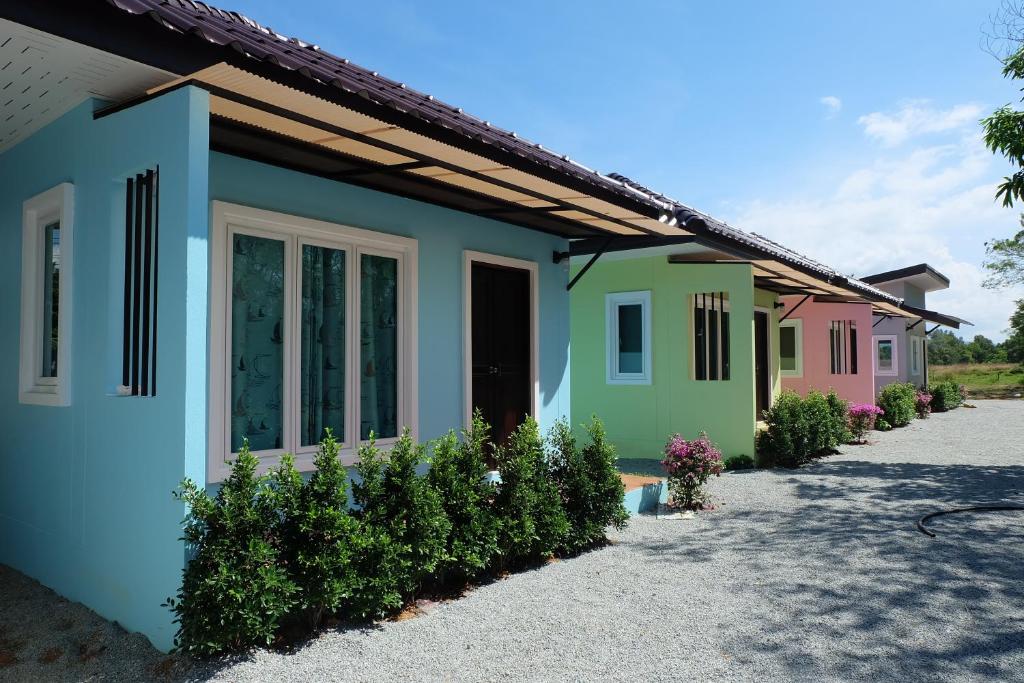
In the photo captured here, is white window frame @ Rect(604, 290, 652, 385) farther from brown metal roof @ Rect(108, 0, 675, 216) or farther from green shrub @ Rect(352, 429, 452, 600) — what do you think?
green shrub @ Rect(352, 429, 452, 600)

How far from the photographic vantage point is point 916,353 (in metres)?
26.4

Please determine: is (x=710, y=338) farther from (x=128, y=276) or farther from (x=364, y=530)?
(x=128, y=276)

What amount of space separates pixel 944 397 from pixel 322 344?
81.7ft

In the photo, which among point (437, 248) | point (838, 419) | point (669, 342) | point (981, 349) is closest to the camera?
point (437, 248)

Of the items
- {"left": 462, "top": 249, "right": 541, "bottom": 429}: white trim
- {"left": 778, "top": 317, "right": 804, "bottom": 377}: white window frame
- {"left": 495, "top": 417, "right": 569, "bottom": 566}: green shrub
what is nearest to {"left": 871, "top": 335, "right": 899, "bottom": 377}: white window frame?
{"left": 778, "top": 317, "right": 804, "bottom": 377}: white window frame

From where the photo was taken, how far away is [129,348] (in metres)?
4.14

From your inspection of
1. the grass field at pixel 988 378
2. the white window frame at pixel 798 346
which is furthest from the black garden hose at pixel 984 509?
the grass field at pixel 988 378

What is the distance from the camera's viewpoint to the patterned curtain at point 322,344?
5.53m

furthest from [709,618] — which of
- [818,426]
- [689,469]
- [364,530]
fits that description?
[818,426]

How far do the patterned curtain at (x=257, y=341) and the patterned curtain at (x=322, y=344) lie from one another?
0.23m

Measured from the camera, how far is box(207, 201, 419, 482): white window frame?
15.9ft

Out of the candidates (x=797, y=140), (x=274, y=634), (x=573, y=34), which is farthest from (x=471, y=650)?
(x=797, y=140)

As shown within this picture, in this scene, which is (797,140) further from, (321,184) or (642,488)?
(321,184)

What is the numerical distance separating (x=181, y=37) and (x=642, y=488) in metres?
6.24
